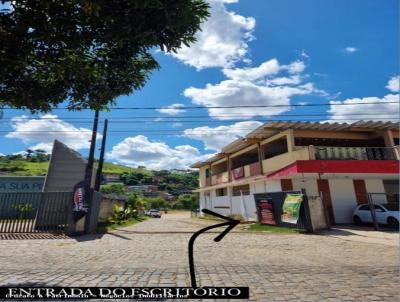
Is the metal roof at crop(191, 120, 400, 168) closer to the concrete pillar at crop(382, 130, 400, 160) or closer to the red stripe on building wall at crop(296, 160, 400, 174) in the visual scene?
the concrete pillar at crop(382, 130, 400, 160)

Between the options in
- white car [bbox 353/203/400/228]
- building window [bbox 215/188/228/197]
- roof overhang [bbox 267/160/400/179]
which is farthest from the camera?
building window [bbox 215/188/228/197]

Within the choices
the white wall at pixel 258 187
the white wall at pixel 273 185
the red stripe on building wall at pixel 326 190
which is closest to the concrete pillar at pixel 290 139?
the white wall at pixel 273 185

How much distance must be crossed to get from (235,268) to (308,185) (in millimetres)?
16223

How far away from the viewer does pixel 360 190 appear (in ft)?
70.5

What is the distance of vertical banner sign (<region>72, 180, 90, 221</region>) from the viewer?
542 inches

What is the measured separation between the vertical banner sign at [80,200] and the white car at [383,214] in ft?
53.2

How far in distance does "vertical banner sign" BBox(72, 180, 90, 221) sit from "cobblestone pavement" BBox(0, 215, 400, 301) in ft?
10.2

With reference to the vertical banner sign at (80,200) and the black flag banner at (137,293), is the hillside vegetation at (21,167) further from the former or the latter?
the black flag banner at (137,293)

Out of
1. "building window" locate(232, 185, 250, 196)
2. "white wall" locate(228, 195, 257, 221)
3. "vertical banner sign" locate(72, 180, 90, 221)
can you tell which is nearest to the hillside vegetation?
"building window" locate(232, 185, 250, 196)

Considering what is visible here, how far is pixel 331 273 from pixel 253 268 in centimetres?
157

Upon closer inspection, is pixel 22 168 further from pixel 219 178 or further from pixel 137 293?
pixel 137 293

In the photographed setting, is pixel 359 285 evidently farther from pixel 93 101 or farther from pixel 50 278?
pixel 93 101

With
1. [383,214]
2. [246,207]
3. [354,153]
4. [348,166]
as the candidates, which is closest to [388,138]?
[354,153]

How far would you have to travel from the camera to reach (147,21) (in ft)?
17.2
